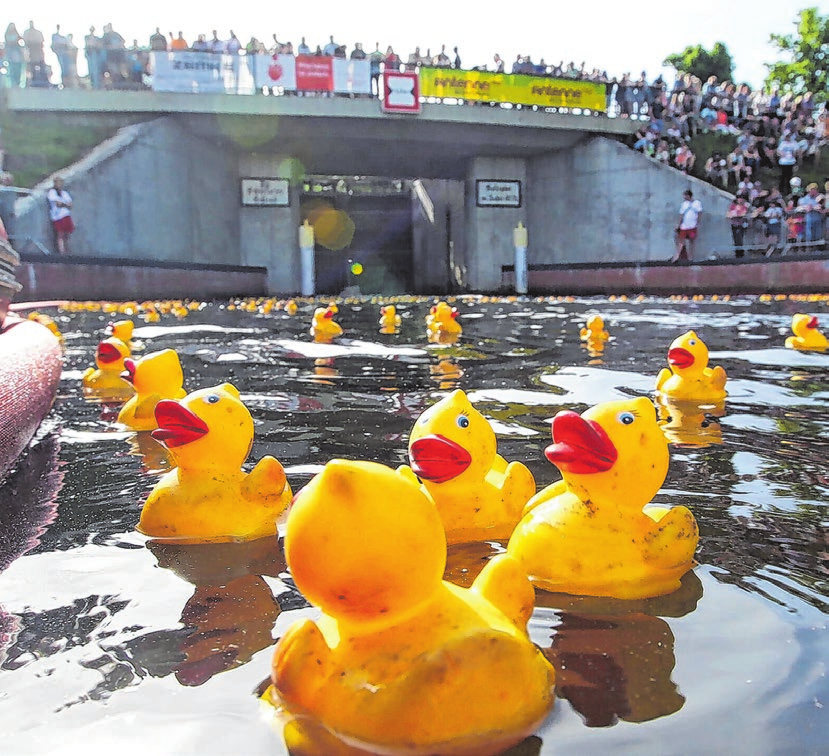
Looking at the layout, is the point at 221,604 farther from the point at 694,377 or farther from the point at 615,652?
the point at 694,377

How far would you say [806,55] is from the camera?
43.8 meters

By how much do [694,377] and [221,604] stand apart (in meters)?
3.91

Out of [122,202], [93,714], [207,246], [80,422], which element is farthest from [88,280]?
[93,714]

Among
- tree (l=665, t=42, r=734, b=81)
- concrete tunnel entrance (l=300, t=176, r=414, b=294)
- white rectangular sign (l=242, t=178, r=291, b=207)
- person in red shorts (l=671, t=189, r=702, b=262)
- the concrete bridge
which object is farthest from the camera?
tree (l=665, t=42, r=734, b=81)

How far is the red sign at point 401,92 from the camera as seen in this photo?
75.2ft

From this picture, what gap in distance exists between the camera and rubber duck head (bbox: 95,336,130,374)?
5.84 m

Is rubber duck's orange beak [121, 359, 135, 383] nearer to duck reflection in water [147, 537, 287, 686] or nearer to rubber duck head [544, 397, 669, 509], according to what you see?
duck reflection in water [147, 537, 287, 686]

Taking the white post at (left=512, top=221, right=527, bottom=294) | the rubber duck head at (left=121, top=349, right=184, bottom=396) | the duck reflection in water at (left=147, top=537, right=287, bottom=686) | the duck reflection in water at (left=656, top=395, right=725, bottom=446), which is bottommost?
the duck reflection in water at (left=147, top=537, right=287, bottom=686)

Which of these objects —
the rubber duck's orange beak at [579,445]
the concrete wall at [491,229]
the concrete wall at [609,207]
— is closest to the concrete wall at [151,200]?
the concrete wall at [491,229]

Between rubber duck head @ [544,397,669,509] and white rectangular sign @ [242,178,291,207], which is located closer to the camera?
rubber duck head @ [544,397,669,509]

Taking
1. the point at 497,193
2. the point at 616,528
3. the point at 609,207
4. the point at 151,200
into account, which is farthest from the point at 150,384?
the point at 497,193

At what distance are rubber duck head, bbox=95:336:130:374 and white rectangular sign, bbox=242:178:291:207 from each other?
21664 mm

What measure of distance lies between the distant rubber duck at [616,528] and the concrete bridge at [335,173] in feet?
57.5

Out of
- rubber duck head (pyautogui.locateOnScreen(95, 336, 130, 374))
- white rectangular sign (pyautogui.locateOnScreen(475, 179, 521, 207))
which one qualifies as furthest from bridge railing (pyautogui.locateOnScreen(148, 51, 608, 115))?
rubber duck head (pyautogui.locateOnScreen(95, 336, 130, 374))
